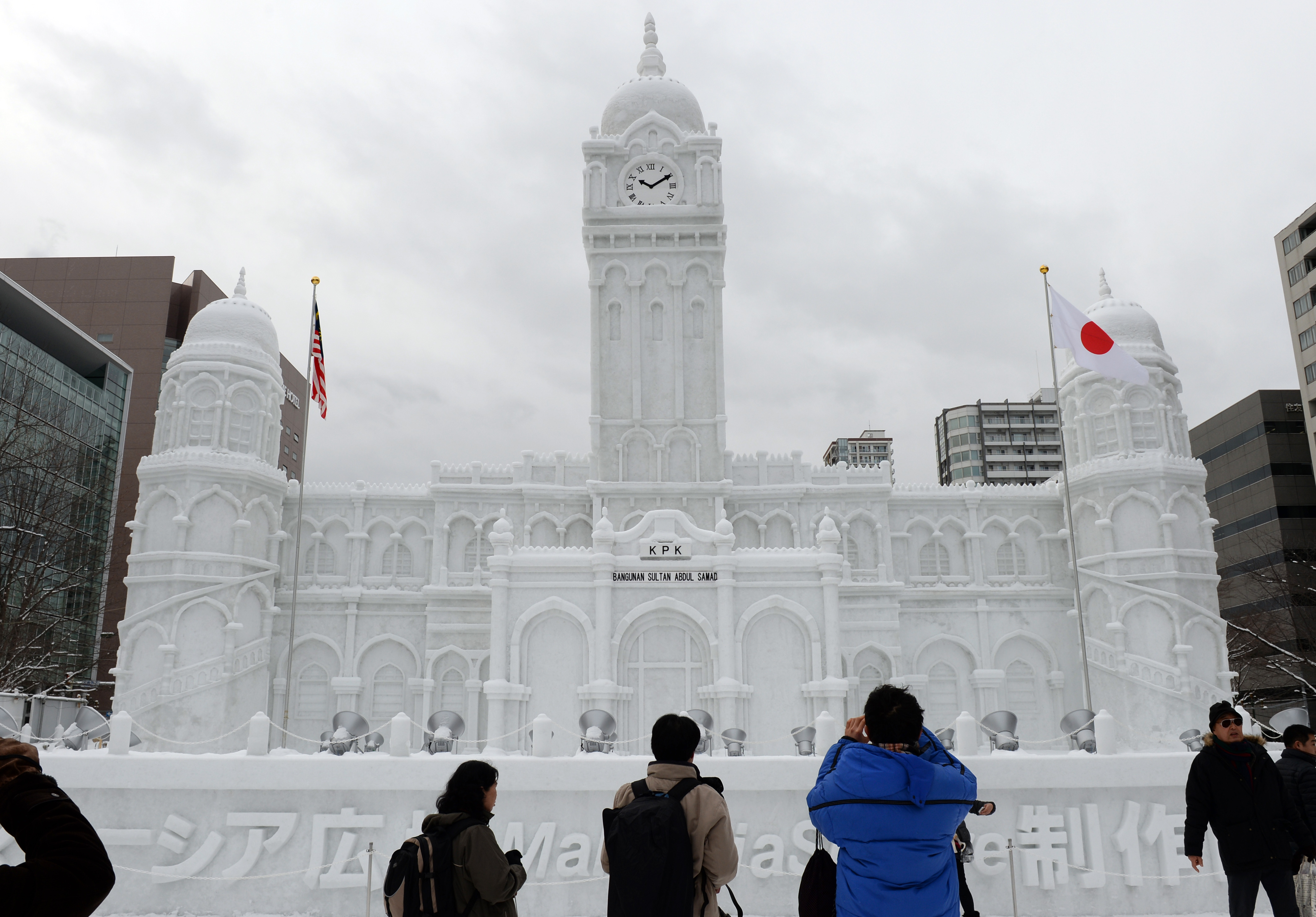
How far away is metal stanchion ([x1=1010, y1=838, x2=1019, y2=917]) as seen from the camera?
14.2m

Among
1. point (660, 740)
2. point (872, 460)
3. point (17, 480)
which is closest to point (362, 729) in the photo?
point (660, 740)

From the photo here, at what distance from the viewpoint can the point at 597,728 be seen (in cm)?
2111

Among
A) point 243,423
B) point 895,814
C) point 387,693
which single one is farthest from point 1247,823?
point 243,423

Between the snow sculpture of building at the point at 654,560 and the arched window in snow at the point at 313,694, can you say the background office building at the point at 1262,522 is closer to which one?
the snow sculpture of building at the point at 654,560

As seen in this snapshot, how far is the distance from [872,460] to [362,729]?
129312 mm

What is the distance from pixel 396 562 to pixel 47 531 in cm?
1311

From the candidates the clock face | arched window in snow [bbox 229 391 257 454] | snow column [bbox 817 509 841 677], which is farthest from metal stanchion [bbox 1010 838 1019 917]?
the clock face

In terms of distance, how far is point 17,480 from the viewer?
113 ft

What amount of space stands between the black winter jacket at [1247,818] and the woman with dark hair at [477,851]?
6660 mm

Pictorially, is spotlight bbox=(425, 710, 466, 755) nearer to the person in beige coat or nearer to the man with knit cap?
the person in beige coat

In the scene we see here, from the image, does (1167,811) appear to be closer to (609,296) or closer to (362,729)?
(362,729)

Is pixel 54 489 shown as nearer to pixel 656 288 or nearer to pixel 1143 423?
pixel 656 288

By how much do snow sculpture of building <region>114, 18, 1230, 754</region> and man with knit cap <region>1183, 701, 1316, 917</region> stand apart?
20418mm

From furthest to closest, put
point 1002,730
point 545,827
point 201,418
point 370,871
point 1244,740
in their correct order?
point 201,418 < point 1002,730 < point 545,827 < point 370,871 < point 1244,740
